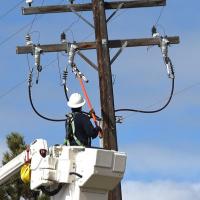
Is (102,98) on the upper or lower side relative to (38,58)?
lower

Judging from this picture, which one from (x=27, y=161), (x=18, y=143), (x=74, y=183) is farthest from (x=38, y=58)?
(x=74, y=183)

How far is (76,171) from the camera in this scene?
7.97 metres

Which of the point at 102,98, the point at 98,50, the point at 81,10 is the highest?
the point at 81,10

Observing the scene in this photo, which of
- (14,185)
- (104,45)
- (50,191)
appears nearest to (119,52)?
(104,45)

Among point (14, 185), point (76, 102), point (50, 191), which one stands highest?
point (14, 185)

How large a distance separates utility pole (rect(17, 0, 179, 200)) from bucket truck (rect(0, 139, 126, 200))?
409cm

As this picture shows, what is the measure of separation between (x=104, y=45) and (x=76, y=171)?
601 cm

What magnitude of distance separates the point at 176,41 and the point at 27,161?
6205 millimetres

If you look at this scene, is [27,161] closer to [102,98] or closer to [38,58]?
[102,98]

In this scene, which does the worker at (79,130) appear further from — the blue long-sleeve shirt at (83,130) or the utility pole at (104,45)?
the utility pole at (104,45)

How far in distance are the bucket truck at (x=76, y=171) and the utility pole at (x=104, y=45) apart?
4092 millimetres

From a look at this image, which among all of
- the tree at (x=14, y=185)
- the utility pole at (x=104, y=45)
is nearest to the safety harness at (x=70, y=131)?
the utility pole at (x=104, y=45)

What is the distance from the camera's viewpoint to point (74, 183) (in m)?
7.95

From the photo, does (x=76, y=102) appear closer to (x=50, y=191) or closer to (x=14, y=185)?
(x=50, y=191)
